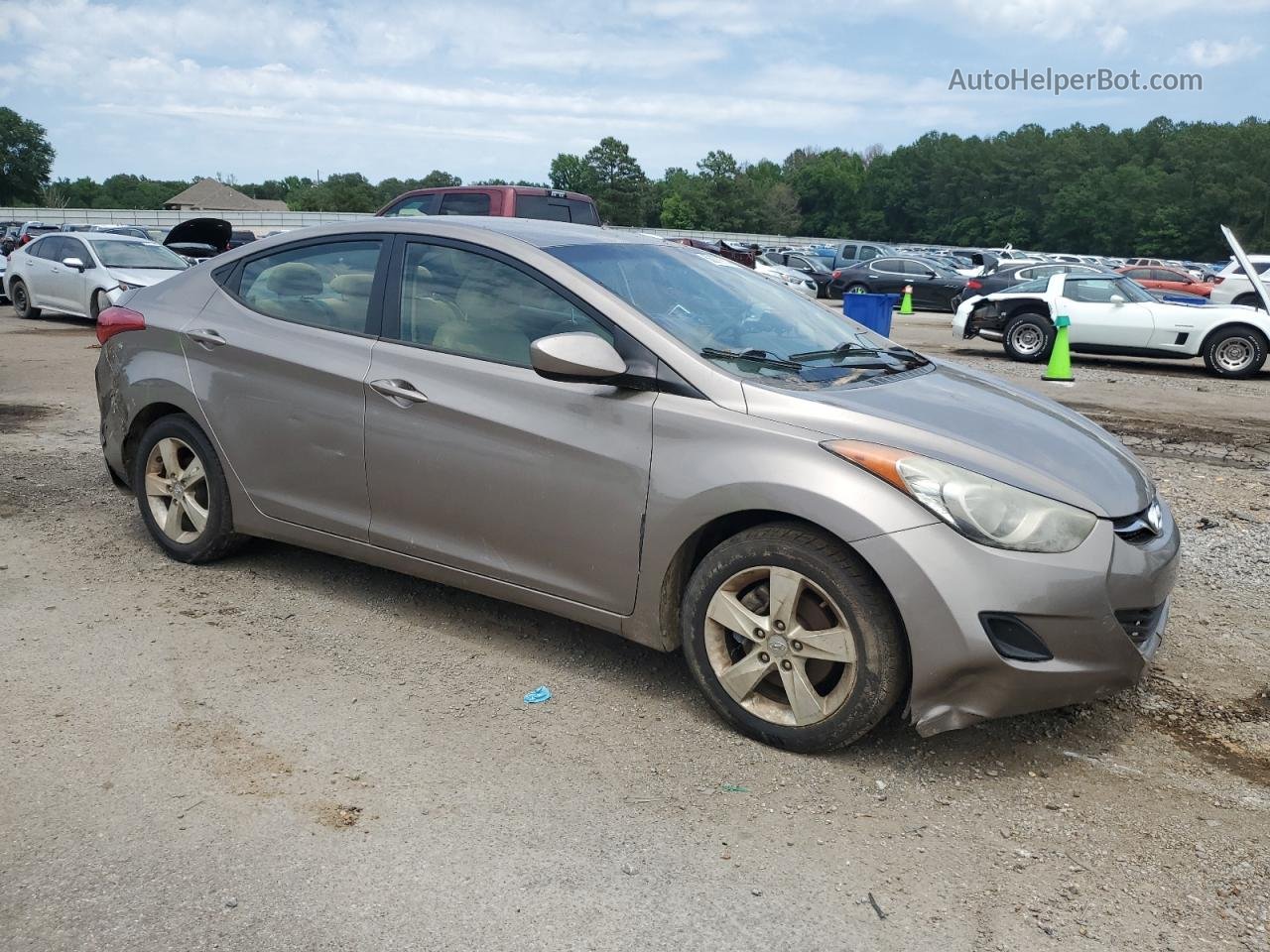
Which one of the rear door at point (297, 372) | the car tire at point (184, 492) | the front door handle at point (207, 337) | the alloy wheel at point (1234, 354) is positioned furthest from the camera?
the alloy wheel at point (1234, 354)

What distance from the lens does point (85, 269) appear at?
17500 millimetres

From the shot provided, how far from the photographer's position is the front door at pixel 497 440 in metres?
3.85

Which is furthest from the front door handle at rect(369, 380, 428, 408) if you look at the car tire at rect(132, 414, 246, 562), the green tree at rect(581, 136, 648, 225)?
the green tree at rect(581, 136, 648, 225)

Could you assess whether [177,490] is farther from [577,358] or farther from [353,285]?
[577,358]

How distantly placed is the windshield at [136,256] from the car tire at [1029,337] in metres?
12.6

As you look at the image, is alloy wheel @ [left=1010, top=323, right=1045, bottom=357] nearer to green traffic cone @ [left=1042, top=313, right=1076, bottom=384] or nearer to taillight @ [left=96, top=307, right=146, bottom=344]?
green traffic cone @ [left=1042, top=313, right=1076, bottom=384]

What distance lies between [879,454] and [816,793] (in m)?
1.03

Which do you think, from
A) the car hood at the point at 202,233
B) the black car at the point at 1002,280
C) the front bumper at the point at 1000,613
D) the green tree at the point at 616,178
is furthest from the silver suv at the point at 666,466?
the green tree at the point at 616,178

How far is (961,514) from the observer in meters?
3.31

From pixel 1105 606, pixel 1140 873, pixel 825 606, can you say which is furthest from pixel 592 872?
pixel 1105 606

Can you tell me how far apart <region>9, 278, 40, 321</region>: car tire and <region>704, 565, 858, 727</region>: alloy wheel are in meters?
18.7

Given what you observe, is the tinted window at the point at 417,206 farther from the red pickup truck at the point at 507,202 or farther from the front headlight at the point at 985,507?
the front headlight at the point at 985,507

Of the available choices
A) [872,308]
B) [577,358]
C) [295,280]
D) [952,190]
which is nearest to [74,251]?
[872,308]

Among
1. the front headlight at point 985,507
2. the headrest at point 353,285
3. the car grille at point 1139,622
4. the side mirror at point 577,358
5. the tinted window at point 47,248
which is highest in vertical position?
the headrest at point 353,285
